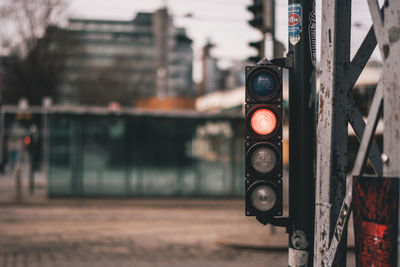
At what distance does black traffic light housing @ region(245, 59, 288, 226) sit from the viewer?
13.5ft

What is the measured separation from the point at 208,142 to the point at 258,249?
983 cm

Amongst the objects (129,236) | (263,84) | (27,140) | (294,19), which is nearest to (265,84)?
(263,84)

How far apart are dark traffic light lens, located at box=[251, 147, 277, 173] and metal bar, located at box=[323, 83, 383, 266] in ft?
2.69

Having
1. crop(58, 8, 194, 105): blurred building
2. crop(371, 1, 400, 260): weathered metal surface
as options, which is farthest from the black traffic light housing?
crop(58, 8, 194, 105): blurred building

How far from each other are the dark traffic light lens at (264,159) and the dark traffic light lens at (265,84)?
1.29 feet

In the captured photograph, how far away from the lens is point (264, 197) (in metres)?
4.12

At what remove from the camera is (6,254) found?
9.68 metres

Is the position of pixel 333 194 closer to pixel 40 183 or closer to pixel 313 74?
pixel 313 74

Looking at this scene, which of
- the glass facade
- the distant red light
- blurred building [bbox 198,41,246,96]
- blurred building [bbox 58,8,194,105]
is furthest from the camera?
blurred building [bbox 198,41,246,96]

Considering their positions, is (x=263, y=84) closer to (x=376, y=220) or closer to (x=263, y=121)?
(x=263, y=121)

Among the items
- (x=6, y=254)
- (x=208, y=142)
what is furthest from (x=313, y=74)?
(x=208, y=142)

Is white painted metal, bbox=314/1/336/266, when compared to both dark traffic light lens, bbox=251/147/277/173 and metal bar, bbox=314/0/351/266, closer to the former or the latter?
metal bar, bbox=314/0/351/266

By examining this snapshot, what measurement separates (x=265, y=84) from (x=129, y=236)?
845 cm

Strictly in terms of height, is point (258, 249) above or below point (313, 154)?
below
